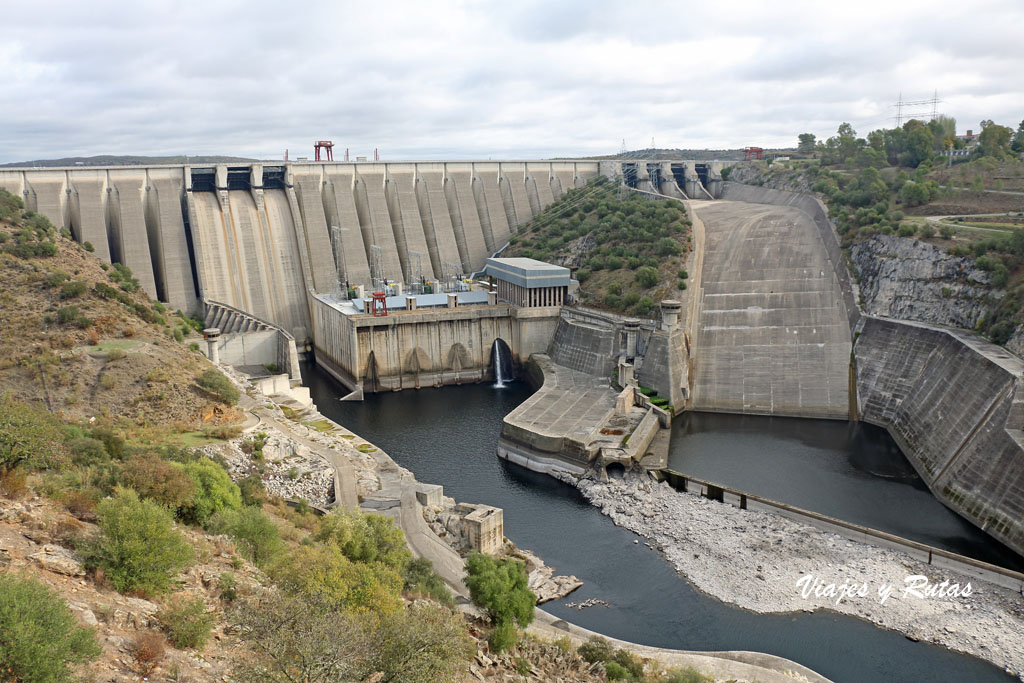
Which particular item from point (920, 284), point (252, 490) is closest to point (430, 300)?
point (252, 490)

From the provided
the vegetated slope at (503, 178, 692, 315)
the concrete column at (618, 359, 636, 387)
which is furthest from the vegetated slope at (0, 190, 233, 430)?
the vegetated slope at (503, 178, 692, 315)

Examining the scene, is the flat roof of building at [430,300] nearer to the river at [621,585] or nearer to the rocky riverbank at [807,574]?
the river at [621,585]

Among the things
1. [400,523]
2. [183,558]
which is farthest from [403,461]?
[183,558]

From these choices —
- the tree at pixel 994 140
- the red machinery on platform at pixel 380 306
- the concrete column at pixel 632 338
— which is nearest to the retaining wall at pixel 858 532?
the concrete column at pixel 632 338

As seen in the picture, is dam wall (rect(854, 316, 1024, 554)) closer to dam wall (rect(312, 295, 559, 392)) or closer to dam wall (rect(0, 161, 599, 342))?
dam wall (rect(312, 295, 559, 392))

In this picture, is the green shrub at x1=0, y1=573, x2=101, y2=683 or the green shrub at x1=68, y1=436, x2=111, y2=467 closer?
the green shrub at x1=0, y1=573, x2=101, y2=683

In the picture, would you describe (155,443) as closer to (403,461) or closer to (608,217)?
(403,461)
